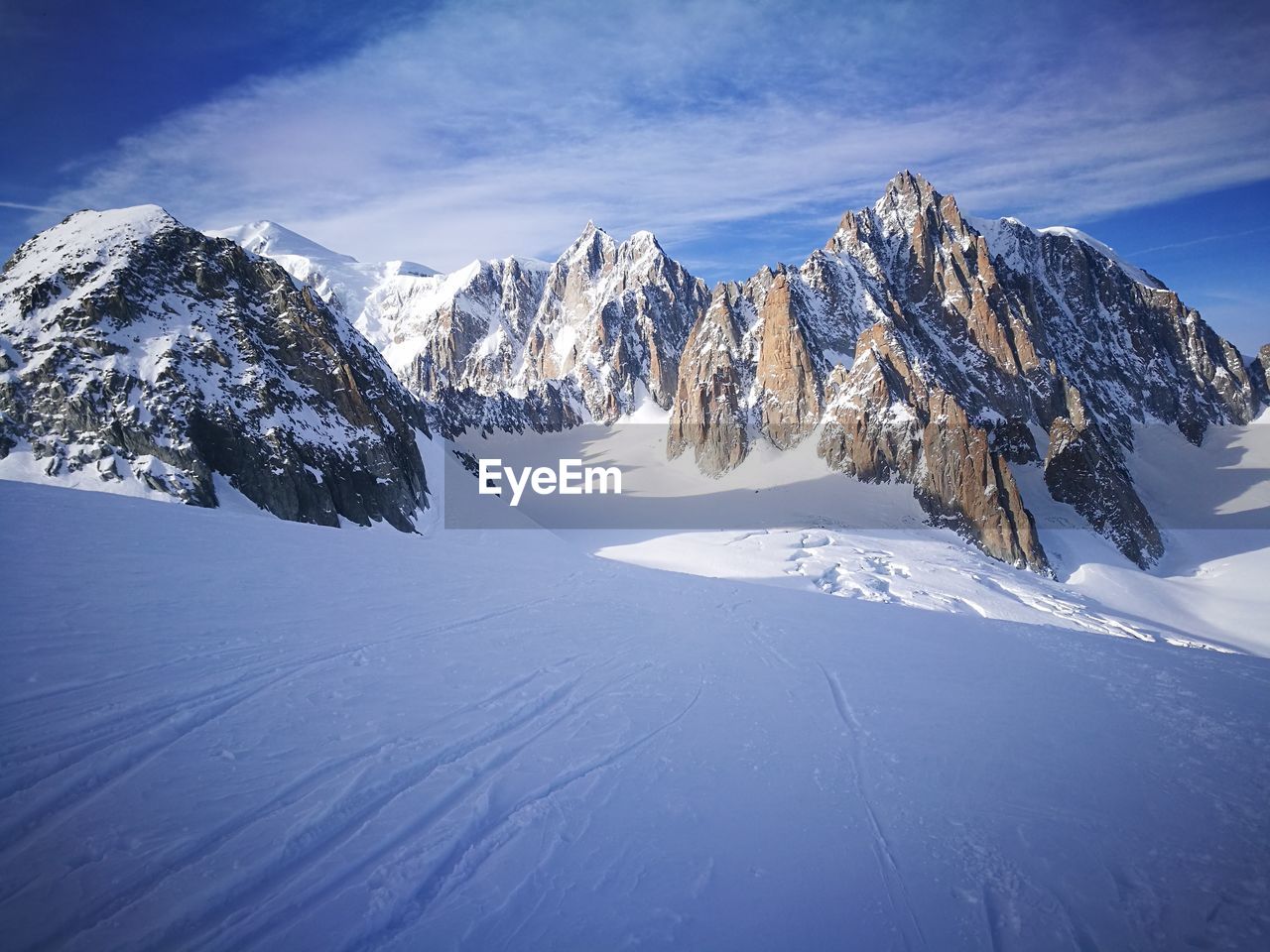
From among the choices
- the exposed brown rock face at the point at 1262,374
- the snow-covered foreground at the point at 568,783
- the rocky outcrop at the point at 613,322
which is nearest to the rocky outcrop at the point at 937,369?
the exposed brown rock face at the point at 1262,374

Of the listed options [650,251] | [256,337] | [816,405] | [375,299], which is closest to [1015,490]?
[816,405]

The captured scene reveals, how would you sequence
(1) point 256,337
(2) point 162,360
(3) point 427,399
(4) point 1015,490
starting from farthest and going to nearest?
(3) point 427,399 < (4) point 1015,490 < (1) point 256,337 < (2) point 162,360

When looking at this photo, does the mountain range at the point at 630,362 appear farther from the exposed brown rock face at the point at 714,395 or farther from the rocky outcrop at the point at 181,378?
the exposed brown rock face at the point at 714,395

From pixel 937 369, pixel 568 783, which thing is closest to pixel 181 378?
pixel 568 783

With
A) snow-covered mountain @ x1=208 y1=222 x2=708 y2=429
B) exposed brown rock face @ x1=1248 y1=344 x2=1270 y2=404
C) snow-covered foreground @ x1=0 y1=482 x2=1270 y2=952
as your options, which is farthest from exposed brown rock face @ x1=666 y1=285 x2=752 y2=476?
exposed brown rock face @ x1=1248 y1=344 x2=1270 y2=404

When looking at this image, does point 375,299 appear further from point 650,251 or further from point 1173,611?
point 1173,611

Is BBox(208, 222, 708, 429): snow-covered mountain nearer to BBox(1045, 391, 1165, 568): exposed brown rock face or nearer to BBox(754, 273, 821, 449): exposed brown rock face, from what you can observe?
BBox(754, 273, 821, 449): exposed brown rock face
